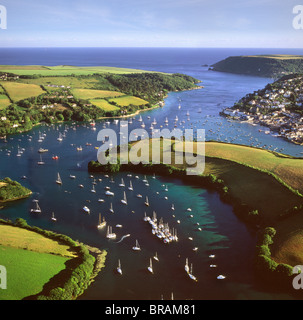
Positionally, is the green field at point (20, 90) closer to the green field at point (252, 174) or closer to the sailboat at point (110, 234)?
the green field at point (252, 174)

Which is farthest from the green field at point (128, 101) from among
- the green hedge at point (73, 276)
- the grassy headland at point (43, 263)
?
the green hedge at point (73, 276)

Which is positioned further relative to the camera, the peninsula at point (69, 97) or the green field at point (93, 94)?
the green field at point (93, 94)

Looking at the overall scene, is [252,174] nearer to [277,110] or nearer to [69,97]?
[277,110]

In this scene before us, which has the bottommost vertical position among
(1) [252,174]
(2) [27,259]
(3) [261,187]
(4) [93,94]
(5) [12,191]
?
(2) [27,259]

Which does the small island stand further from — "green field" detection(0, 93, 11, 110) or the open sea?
"green field" detection(0, 93, 11, 110)

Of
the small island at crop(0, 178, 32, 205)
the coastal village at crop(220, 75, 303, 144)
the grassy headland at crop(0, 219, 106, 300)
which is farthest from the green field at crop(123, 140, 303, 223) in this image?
the coastal village at crop(220, 75, 303, 144)

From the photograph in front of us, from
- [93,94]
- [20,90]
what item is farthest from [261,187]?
[20,90]
